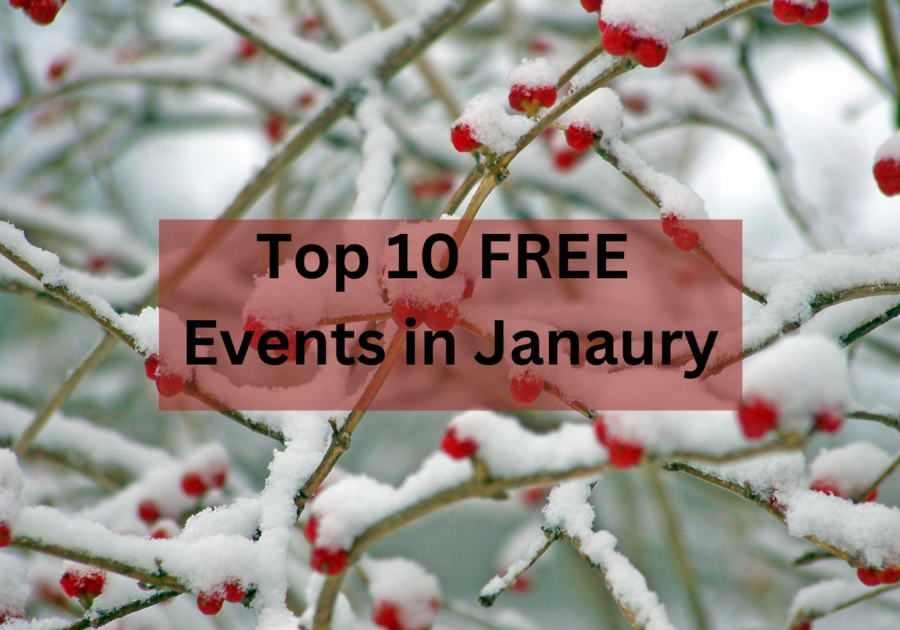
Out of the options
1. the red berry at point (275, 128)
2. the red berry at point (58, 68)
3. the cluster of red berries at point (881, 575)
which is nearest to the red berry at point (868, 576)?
the cluster of red berries at point (881, 575)

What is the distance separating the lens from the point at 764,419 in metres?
0.39

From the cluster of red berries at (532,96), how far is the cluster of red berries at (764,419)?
0.45m

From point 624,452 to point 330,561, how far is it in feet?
0.83

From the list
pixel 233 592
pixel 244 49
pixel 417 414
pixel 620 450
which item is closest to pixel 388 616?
pixel 233 592

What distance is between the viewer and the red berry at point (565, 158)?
186 cm

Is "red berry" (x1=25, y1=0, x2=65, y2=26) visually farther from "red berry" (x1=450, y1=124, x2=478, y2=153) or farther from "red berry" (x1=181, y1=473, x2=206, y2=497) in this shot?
"red berry" (x1=181, y1=473, x2=206, y2=497)

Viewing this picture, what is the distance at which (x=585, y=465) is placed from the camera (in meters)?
0.47

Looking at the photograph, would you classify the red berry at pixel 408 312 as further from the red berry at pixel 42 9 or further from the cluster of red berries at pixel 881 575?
the red berry at pixel 42 9

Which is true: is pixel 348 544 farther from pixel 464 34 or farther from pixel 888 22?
pixel 464 34

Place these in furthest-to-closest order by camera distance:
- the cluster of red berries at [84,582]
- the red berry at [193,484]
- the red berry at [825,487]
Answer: the red berry at [193,484] < the red berry at [825,487] < the cluster of red berries at [84,582]

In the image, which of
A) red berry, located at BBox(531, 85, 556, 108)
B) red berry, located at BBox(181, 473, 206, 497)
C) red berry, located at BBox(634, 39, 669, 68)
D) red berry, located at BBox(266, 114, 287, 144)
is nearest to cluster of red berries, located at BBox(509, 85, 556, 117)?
red berry, located at BBox(531, 85, 556, 108)

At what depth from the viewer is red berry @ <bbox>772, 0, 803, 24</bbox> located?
2.54 feet

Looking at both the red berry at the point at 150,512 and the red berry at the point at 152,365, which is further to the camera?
the red berry at the point at 150,512

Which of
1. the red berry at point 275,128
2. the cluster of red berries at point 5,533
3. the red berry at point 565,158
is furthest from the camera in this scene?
the red berry at point 275,128
